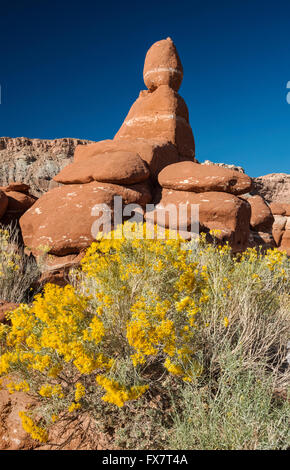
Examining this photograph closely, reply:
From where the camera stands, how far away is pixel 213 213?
768cm

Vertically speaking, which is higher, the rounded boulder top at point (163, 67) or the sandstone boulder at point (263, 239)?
the rounded boulder top at point (163, 67)

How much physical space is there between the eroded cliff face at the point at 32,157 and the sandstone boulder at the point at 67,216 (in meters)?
28.9

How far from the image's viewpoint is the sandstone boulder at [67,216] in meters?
6.63

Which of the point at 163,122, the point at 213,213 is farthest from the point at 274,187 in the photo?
the point at 213,213

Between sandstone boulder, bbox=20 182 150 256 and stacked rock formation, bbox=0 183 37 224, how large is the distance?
0.62 m

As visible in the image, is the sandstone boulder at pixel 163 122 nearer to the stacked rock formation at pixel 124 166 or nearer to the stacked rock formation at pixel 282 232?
the stacked rock formation at pixel 124 166

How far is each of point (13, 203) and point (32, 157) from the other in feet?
114

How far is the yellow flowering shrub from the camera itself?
1922 mm

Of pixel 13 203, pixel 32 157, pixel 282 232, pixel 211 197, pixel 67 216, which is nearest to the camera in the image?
pixel 67 216

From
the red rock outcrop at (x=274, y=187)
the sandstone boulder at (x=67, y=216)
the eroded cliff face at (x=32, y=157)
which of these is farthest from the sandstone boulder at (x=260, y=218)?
the eroded cliff face at (x=32, y=157)

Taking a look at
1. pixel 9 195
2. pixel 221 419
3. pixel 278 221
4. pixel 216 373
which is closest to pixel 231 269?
pixel 216 373

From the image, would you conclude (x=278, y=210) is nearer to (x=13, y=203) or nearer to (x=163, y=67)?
(x=163, y=67)
